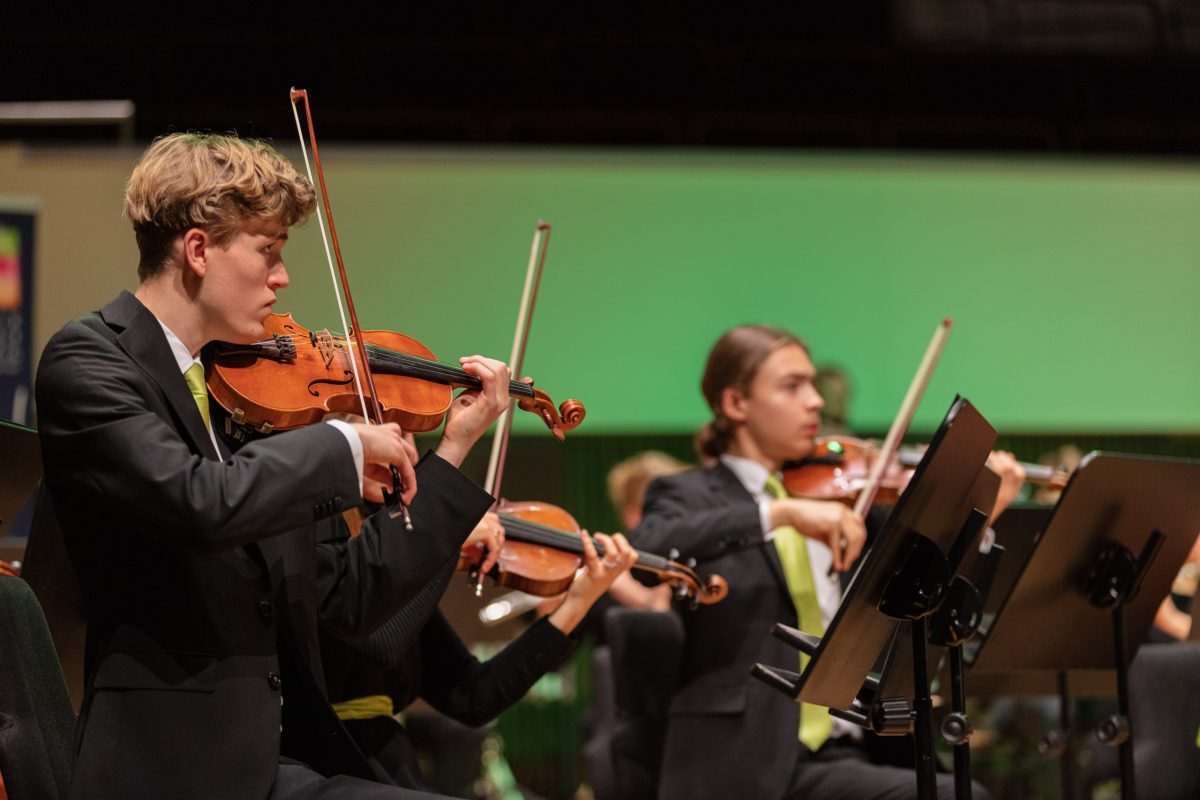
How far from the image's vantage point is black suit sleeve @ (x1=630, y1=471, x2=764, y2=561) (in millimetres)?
2795

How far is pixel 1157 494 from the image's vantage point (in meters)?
2.40

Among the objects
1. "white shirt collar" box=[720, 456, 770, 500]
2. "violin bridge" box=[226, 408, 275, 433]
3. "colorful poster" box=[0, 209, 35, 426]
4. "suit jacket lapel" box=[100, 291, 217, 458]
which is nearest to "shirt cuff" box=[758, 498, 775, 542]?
"white shirt collar" box=[720, 456, 770, 500]

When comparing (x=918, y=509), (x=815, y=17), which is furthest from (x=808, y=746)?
(x=815, y=17)

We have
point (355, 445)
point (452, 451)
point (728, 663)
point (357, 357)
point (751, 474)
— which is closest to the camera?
point (355, 445)

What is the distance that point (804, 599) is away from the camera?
Result: 9.41 feet

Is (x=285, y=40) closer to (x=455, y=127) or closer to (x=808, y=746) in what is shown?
(x=455, y=127)

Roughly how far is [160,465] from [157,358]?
202 mm

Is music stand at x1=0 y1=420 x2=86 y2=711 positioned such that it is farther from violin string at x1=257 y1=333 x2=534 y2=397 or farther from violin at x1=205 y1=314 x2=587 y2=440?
violin string at x1=257 y1=333 x2=534 y2=397

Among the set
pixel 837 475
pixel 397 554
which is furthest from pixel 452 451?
pixel 837 475

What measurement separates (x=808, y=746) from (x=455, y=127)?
368 centimetres

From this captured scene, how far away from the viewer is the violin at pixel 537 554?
248 cm

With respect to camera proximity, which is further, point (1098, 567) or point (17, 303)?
point (17, 303)

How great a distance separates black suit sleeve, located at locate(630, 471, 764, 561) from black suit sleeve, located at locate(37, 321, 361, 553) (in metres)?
1.34

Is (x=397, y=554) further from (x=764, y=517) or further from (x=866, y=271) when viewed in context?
(x=866, y=271)
